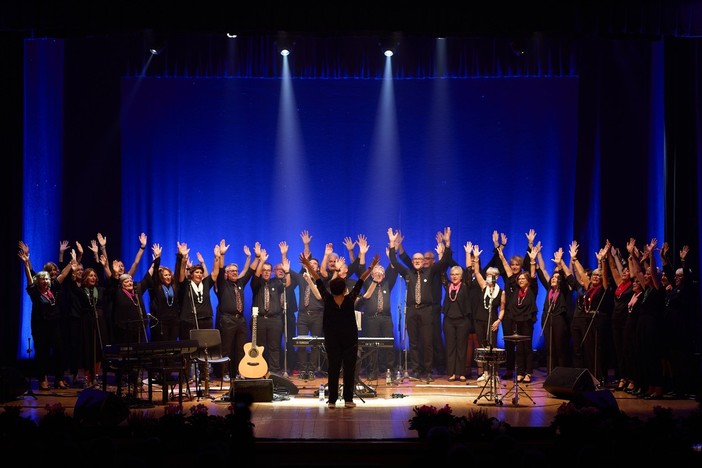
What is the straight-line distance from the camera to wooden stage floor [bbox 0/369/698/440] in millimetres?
7590

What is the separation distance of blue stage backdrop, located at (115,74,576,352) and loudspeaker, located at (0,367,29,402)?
168 inches

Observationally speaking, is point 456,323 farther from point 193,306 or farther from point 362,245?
point 193,306

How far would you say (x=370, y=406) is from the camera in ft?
30.2

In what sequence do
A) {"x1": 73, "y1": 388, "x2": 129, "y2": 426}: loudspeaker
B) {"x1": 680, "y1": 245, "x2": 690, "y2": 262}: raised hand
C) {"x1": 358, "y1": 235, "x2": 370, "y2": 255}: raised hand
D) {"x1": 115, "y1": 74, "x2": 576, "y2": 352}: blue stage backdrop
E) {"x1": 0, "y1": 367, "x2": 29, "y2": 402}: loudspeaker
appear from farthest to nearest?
1. {"x1": 115, "y1": 74, "x2": 576, "y2": 352}: blue stage backdrop
2. {"x1": 358, "y1": 235, "x2": 370, "y2": 255}: raised hand
3. {"x1": 680, "y1": 245, "x2": 690, "y2": 262}: raised hand
4. {"x1": 0, "y1": 367, "x2": 29, "y2": 402}: loudspeaker
5. {"x1": 73, "y1": 388, "x2": 129, "y2": 426}: loudspeaker

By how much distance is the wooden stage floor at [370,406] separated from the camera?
7.59 metres

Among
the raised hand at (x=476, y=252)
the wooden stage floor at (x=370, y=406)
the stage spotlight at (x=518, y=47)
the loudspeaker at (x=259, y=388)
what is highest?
the stage spotlight at (x=518, y=47)

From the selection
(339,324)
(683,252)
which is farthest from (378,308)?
(683,252)

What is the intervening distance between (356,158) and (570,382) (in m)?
5.83

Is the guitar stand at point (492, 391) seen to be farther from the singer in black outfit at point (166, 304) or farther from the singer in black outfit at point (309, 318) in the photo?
the singer in black outfit at point (166, 304)

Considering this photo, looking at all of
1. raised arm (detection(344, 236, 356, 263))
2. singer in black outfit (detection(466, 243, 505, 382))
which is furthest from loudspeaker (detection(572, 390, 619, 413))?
raised arm (detection(344, 236, 356, 263))

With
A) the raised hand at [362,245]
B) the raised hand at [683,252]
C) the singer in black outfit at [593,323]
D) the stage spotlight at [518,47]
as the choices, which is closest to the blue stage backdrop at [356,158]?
the raised hand at [362,245]

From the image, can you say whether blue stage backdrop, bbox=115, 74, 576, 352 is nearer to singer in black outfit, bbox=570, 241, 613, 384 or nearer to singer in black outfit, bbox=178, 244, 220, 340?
singer in black outfit, bbox=178, 244, 220, 340

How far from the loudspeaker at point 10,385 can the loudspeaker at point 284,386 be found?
277 cm

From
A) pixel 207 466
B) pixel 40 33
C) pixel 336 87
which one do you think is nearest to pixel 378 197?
pixel 336 87
